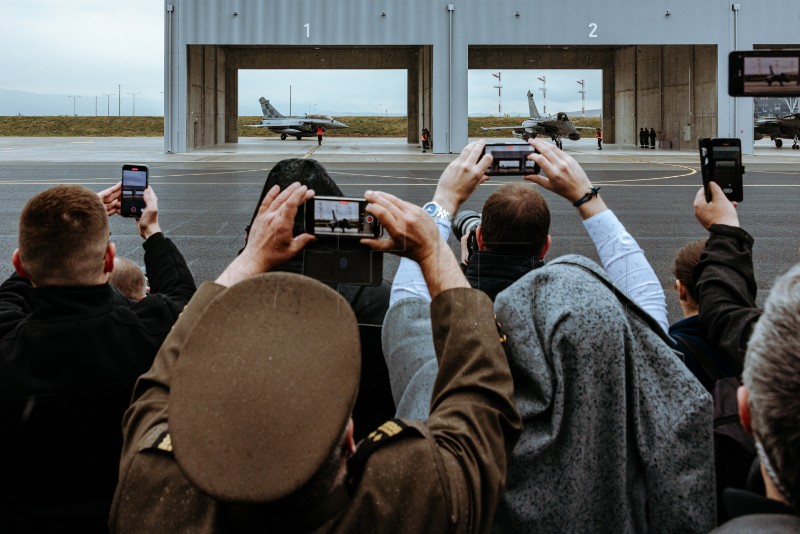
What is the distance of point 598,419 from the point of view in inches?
74.6

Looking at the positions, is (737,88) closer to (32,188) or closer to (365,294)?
(365,294)

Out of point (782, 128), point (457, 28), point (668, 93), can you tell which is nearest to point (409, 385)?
point (457, 28)

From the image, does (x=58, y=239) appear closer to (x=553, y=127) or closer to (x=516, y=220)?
(x=516, y=220)

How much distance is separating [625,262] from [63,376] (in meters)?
1.93

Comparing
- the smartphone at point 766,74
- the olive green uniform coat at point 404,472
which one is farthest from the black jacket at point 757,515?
the smartphone at point 766,74

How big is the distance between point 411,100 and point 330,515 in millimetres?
62260

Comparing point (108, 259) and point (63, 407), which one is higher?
point (108, 259)

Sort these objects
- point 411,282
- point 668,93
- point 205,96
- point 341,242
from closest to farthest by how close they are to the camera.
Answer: point 341,242 → point 411,282 → point 205,96 → point 668,93

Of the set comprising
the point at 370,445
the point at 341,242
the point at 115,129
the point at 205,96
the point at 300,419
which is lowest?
the point at 370,445

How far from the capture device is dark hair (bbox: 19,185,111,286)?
8.05 ft

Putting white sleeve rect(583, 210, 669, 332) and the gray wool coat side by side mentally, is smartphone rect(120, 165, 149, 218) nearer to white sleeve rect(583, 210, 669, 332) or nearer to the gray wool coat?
white sleeve rect(583, 210, 669, 332)

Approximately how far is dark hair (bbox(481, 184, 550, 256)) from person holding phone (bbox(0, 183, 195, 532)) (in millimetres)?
1270

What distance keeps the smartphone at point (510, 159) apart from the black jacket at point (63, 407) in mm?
1347

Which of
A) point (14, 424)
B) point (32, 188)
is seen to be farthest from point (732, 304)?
point (32, 188)
